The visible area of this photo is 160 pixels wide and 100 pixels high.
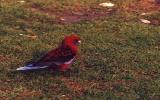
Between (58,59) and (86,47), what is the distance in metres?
1.62

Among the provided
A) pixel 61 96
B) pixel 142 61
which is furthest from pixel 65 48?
pixel 142 61

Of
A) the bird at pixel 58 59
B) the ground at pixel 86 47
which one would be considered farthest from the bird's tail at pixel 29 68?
the ground at pixel 86 47

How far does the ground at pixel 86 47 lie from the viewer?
271 inches

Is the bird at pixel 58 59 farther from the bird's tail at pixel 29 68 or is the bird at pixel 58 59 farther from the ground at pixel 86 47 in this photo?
the ground at pixel 86 47

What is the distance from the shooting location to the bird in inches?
276

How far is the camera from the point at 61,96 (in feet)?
21.9

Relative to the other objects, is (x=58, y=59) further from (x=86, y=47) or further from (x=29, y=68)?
(x=86, y=47)

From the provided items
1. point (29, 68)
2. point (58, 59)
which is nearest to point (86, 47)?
point (58, 59)

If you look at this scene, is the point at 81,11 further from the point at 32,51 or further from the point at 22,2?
the point at 32,51

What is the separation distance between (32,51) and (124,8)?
360cm

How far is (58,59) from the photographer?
7051 millimetres

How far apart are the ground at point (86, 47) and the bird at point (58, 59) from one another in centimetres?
20

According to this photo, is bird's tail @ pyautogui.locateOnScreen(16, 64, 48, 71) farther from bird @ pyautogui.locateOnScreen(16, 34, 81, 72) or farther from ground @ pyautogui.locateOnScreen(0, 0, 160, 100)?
ground @ pyautogui.locateOnScreen(0, 0, 160, 100)

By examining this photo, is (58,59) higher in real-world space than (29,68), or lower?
higher
